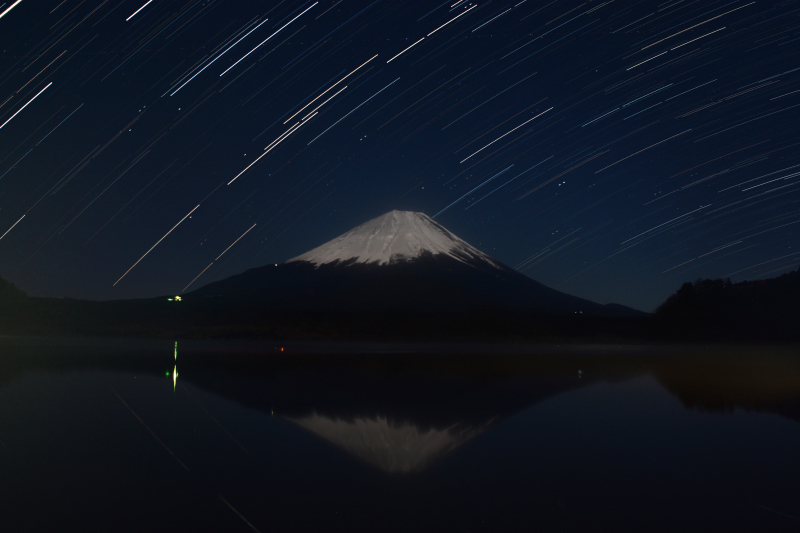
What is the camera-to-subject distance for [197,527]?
5188 mm

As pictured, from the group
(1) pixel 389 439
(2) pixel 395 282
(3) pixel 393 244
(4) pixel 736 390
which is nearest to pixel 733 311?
(2) pixel 395 282

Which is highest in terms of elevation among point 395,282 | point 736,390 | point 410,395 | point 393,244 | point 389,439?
point 393,244

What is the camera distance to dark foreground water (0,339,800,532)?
5555mm

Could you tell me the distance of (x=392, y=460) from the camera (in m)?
7.89

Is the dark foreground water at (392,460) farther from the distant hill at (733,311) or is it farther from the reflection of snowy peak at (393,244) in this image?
the reflection of snowy peak at (393,244)

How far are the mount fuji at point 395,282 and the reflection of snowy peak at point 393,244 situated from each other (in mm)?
313

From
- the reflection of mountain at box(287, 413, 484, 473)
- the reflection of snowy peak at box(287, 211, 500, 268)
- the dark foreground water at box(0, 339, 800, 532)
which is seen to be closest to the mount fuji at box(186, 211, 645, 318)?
the reflection of snowy peak at box(287, 211, 500, 268)

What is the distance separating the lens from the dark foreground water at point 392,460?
18.2ft

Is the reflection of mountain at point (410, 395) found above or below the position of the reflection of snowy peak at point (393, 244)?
below

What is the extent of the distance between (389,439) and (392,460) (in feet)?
4.54

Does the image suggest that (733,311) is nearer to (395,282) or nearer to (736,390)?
(395,282)

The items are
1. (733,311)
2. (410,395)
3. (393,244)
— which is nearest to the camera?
(410,395)

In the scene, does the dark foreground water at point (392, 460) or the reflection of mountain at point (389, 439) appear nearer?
the dark foreground water at point (392, 460)

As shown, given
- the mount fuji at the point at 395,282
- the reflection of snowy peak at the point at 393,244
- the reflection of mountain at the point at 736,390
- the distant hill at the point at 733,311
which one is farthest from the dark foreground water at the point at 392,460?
the reflection of snowy peak at the point at 393,244
